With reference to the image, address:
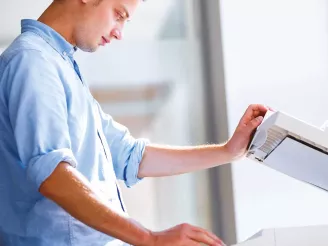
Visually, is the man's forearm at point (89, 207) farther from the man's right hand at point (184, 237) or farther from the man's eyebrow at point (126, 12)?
the man's eyebrow at point (126, 12)

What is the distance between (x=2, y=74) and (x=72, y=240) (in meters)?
0.34

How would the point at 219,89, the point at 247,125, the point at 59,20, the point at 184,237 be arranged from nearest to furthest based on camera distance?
the point at 184,237, the point at 59,20, the point at 247,125, the point at 219,89

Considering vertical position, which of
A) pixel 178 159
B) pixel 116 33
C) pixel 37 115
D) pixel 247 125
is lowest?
pixel 178 159

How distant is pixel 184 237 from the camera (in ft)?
3.27

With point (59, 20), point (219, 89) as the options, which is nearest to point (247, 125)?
point (59, 20)

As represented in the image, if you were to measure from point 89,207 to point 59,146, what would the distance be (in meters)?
0.13

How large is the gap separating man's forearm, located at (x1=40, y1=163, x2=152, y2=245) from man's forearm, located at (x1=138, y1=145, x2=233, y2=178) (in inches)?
20.4

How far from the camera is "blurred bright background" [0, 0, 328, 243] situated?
203cm

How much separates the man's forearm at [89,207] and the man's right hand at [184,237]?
0.8 inches

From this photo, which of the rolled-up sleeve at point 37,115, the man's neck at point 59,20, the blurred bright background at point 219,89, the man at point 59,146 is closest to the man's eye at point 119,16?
the man at point 59,146

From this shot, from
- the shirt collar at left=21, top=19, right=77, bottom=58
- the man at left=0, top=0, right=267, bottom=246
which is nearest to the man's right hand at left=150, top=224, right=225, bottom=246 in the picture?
the man at left=0, top=0, right=267, bottom=246

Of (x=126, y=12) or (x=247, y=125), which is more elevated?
(x=126, y=12)

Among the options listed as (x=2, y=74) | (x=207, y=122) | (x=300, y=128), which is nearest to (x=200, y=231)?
(x=300, y=128)

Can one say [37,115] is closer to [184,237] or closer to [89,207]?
[89,207]
